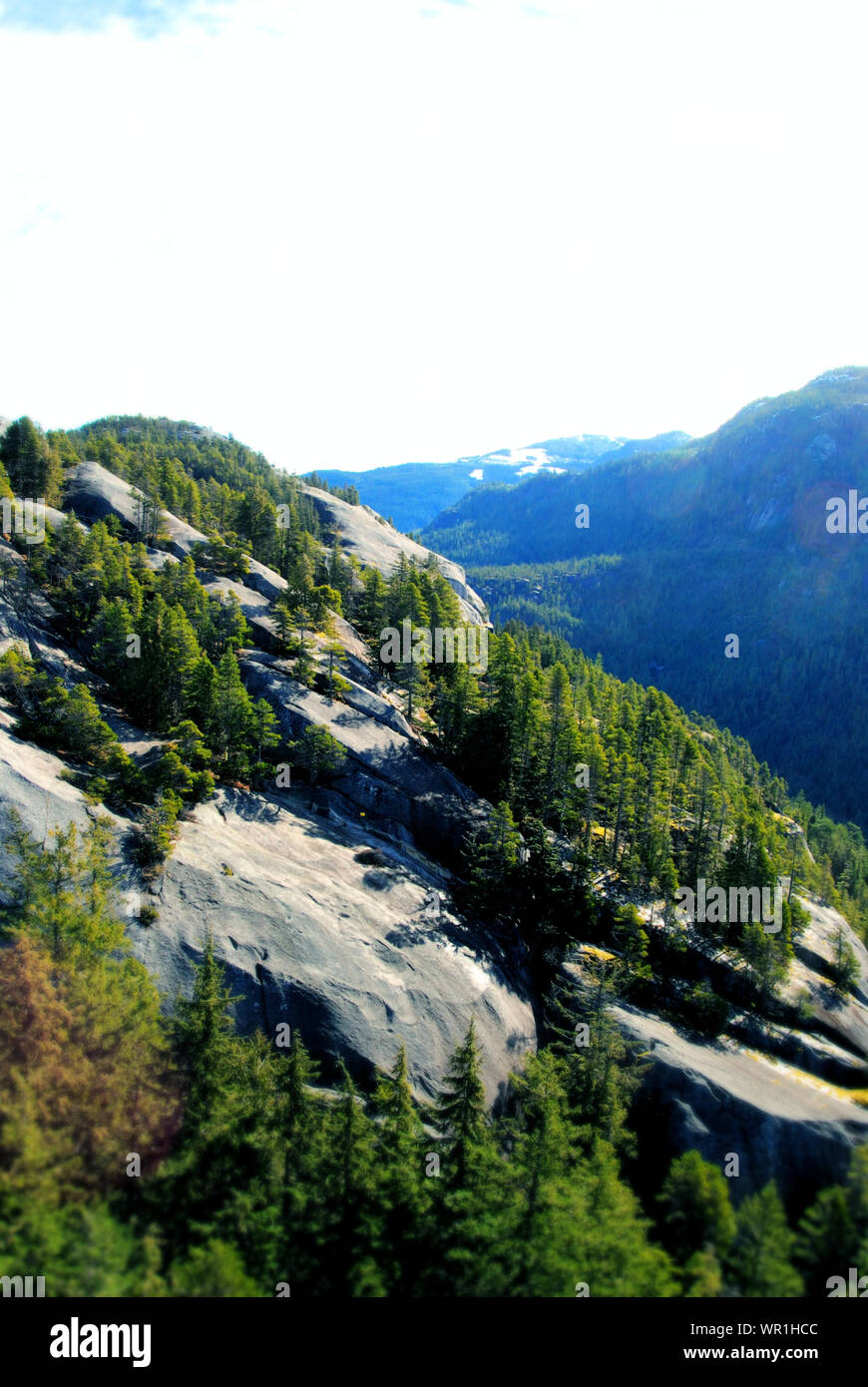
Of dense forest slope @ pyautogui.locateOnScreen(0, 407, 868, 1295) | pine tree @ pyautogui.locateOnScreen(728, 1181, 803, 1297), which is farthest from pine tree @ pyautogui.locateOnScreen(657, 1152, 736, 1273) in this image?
pine tree @ pyautogui.locateOnScreen(728, 1181, 803, 1297)

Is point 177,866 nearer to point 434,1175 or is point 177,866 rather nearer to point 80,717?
point 80,717

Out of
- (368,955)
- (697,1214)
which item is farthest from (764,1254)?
(368,955)

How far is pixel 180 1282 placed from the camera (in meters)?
20.8

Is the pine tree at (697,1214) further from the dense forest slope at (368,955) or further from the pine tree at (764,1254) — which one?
the pine tree at (764,1254)

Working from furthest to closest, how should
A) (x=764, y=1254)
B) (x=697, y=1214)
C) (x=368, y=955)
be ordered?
(x=368, y=955), (x=697, y=1214), (x=764, y=1254)

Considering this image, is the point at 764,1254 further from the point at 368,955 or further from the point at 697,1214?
the point at 368,955

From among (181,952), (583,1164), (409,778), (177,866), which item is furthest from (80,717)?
(583,1164)

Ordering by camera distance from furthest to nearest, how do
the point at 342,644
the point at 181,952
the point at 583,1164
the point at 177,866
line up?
1. the point at 342,644
2. the point at 177,866
3. the point at 181,952
4. the point at 583,1164

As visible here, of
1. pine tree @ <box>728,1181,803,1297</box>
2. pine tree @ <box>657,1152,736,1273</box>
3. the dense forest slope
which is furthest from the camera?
the dense forest slope

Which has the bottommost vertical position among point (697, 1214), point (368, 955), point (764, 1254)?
point (697, 1214)

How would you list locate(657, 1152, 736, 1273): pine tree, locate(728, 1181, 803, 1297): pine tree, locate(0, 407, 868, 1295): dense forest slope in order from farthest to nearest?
1. locate(0, 407, 868, 1295): dense forest slope
2. locate(657, 1152, 736, 1273): pine tree
3. locate(728, 1181, 803, 1297): pine tree

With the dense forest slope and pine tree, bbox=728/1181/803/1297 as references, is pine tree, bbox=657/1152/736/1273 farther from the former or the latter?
pine tree, bbox=728/1181/803/1297

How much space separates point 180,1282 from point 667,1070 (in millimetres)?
33342

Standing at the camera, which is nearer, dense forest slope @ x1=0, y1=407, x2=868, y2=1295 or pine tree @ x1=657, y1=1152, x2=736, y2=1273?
pine tree @ x1=657, y1=1152, x2=736, y2=1273
